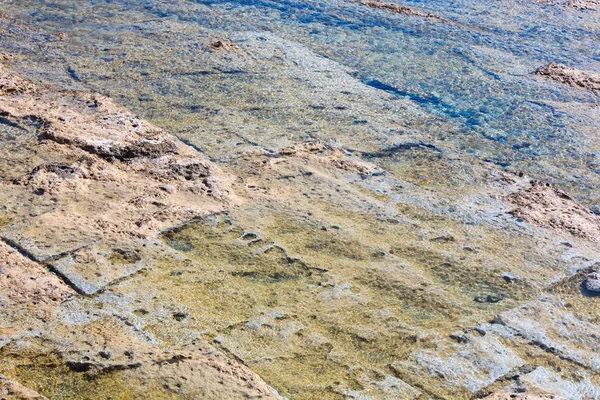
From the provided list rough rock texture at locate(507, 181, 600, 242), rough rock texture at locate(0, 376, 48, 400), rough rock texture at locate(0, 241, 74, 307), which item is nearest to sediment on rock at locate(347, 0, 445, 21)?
rough rock texture at locate(507, 181, 600, 242)

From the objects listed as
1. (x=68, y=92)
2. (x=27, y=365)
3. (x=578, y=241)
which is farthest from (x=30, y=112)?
(x=578, y=241)

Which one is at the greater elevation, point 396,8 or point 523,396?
A: point 396,8

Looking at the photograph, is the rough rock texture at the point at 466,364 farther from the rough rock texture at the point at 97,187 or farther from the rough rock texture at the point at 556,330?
the rough rock texture at the point at 97,187

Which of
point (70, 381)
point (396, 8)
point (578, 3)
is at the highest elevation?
point (578, 3)

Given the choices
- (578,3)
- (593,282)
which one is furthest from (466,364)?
(578,3)

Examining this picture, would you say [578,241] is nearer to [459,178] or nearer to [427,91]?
[459,178]

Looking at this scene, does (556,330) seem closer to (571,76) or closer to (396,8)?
(571,76)
